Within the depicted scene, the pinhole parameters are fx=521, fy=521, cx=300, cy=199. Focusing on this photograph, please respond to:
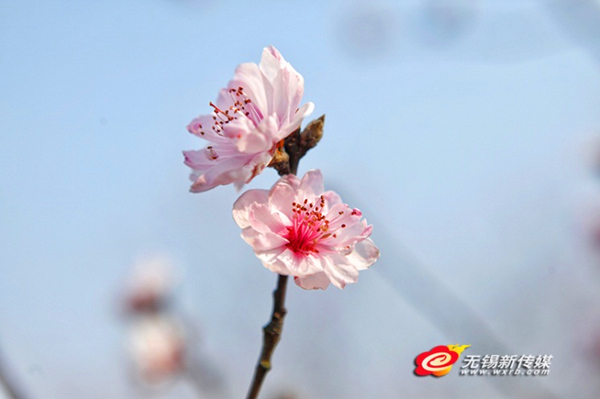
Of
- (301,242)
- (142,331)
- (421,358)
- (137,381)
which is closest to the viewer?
(301,242)

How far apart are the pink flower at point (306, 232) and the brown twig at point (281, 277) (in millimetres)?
24

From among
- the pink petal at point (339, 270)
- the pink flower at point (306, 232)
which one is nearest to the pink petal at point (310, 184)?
the pink flower at point (306, 232)

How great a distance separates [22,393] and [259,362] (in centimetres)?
41

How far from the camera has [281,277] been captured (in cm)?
74

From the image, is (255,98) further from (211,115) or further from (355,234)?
(355,234)

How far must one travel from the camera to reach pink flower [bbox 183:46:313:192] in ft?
2.36

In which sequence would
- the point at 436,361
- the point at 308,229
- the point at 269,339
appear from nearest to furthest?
the point at 269,339, the point at 308,229, the point at 436,361

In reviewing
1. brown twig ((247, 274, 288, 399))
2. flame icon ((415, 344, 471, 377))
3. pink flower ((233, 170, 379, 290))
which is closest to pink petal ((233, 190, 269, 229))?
pink flower ((233, 170, 379, 290))

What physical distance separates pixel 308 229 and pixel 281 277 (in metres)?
0.11

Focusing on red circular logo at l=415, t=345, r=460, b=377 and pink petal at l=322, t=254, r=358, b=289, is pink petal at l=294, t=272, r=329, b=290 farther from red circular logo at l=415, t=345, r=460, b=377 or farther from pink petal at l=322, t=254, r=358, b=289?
red circular logo at l=415, t=345, r=460, b=377

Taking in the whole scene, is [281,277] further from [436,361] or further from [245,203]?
[436,361]

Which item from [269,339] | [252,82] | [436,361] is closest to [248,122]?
[252,82]

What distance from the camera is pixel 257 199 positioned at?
76 centimetres

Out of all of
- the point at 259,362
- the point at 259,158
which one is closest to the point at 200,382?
the point at 259,362
